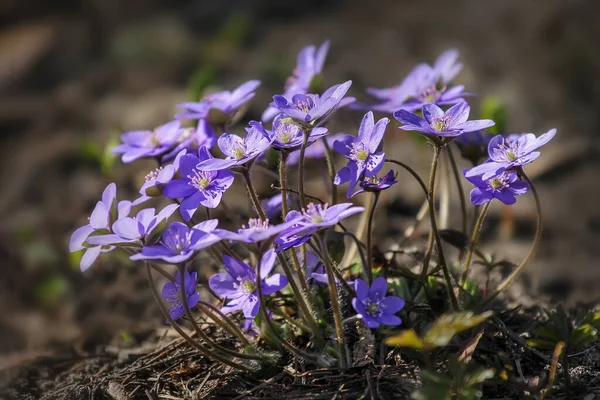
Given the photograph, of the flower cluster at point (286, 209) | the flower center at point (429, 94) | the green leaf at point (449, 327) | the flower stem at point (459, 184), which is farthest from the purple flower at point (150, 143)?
the green leaf at point (449, 327)

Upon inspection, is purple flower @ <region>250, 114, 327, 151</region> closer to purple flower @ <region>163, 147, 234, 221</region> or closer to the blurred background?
purple flower @ <region>163, 147, 234, 221</region>

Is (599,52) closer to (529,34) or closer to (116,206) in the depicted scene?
(529,34)

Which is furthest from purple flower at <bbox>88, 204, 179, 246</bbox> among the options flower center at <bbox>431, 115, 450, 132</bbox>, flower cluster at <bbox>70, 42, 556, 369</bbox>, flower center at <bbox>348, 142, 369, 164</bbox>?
flower center at <bbox>431, 115, 450, 132</bbox>

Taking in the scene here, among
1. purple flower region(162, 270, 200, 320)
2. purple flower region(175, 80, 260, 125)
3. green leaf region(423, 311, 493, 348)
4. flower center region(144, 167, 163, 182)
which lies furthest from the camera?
purple flower region(175, 80, 260, 125)

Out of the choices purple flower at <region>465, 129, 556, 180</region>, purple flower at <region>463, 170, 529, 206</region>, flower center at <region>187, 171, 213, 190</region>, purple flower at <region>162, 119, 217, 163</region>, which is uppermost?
purple flower at <region>162, 119, 217, 163</region>

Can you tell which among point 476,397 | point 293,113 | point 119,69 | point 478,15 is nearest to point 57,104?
point 119,69

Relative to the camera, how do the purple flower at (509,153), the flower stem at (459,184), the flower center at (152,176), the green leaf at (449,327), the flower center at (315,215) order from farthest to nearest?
the flower stem at (459,184) → the flower center at (152,176) → the purple flower at (509,153) → the flower center at (315,215) → the green leaf at (449,327)

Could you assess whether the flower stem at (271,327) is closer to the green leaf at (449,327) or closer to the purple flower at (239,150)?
the purple flower at (239,150)

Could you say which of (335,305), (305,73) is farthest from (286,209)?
(305,73)

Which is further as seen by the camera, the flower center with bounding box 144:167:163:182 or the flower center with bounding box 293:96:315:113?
the flower center with bounding box 144:167:163:182
